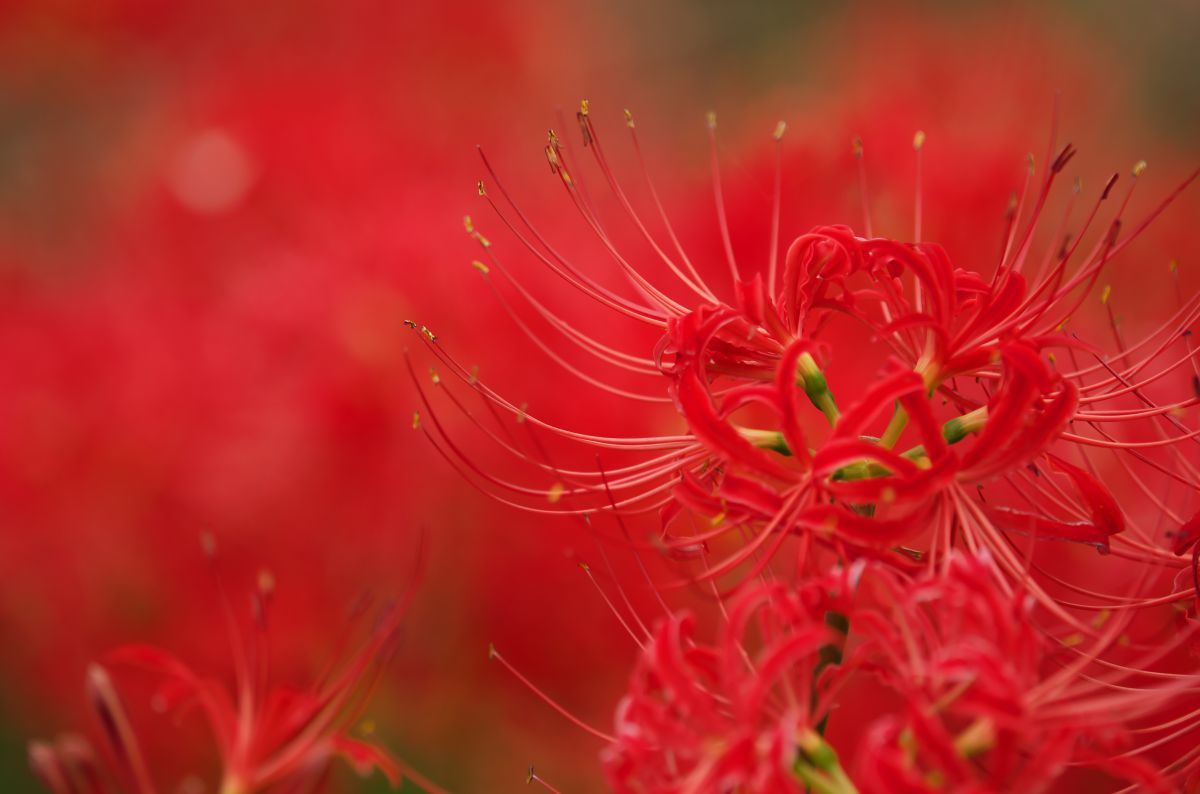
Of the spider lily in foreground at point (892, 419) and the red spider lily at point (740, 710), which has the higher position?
the spider lily in foreground at point (892, 419)

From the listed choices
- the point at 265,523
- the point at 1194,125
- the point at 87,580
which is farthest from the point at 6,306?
the point at 1194,125

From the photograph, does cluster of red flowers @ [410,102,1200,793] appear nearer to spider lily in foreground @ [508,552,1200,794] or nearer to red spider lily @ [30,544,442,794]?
spider lily in foreground @ [508,552,1200,794]

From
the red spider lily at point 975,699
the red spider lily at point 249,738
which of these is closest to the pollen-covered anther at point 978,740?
the red spider lily at point 975,699

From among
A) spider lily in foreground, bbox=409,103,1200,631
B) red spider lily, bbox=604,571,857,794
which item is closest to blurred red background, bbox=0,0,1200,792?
spider lily in foreground, bbox=409,103,1200,631

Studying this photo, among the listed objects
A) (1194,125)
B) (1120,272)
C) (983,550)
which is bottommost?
(983,550)

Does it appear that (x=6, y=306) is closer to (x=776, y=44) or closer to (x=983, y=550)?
(x=983, y=550)

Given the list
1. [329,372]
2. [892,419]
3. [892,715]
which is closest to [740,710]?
[892,715]

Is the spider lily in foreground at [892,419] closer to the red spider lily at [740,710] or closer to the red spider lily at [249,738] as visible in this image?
the red spider lily at [740,710]

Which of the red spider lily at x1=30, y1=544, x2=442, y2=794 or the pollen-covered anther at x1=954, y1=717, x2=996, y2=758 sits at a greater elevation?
the pollen-covered anther at x1=954, y1=717, x2=996, y2=758
